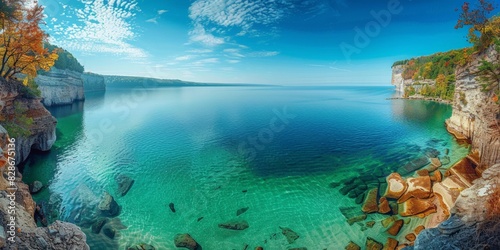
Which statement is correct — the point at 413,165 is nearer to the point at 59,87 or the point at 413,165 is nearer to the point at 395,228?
the point at 395,228

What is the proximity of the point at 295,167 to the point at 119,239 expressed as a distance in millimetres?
17417

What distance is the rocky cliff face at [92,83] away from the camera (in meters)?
134

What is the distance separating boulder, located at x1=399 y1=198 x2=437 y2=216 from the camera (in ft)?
51.6

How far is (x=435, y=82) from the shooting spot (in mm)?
88438

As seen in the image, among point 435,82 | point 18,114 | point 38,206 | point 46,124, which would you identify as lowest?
point 38,206

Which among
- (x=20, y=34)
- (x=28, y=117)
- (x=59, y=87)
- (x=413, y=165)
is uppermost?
(x=20, y=34)

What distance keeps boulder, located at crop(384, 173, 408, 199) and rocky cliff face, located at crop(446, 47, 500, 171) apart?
19.9 feet

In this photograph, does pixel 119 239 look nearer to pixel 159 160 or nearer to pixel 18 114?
pixel 159 160

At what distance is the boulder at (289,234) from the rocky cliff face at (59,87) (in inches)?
3204

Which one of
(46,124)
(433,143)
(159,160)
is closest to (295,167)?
(159,160)

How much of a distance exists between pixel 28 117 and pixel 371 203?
117ft

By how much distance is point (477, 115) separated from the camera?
83.1ft

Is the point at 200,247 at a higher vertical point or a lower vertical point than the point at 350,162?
lower

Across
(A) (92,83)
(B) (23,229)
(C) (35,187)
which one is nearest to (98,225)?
(B) (23,229)
